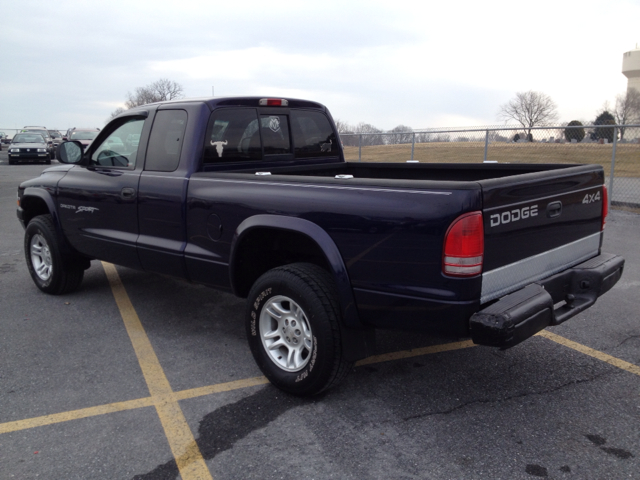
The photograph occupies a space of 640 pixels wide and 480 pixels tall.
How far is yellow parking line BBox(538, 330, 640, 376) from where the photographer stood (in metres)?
3.85

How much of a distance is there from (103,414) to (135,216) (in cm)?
172

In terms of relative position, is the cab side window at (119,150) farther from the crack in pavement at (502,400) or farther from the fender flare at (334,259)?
the crack in pavement at (502,400)

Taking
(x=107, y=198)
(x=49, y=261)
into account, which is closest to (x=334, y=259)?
(x=107, y=198)

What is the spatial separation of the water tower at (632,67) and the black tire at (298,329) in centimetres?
10058

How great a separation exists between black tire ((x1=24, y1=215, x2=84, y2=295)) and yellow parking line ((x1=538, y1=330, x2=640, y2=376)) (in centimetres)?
441

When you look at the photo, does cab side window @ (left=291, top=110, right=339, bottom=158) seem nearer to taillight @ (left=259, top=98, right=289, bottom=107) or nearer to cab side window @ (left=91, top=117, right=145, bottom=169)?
taillight @ (left=259, top=98, right=289, bottom=107)

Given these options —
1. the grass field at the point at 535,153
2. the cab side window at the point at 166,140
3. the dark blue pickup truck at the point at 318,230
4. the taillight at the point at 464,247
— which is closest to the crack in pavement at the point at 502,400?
the dark blue pickup truck at the point at 318,230

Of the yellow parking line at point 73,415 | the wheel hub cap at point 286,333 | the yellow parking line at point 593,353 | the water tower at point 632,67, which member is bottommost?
the yellow parking line at point 73,415

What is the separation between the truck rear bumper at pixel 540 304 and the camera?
276 cm

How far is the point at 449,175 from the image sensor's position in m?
5.02

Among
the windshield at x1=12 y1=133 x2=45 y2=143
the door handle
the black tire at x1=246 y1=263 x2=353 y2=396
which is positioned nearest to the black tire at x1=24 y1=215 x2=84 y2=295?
A: the door handle

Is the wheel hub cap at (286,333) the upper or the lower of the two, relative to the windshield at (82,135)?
lower

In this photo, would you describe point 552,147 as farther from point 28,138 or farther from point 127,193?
point 28,138

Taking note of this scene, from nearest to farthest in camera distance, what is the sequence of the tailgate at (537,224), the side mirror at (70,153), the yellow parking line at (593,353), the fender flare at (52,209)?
the tailgate at (537,224)
the yellow parking line at (593,353)
the side mirror at (70,153)
the fender flare at (52,209)
